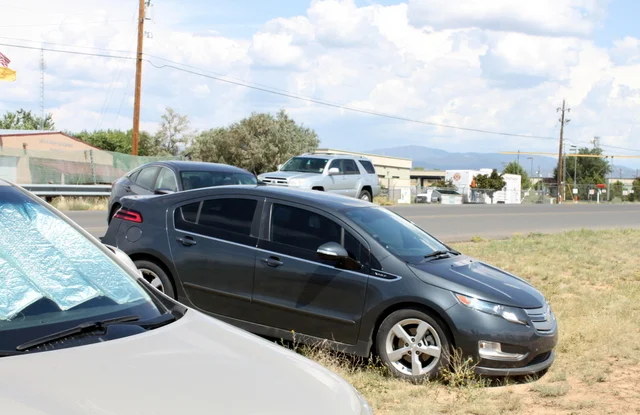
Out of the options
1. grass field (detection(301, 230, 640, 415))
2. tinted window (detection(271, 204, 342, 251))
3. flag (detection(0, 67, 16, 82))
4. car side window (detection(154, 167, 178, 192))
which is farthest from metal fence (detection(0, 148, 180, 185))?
tinted window (detection(271, 204, 342, 251))

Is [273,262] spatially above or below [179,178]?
below

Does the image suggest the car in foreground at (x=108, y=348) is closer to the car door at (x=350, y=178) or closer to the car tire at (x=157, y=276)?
the car tire at (x=157, y=276)

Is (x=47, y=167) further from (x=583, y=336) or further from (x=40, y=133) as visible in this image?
(x=40, y=133)

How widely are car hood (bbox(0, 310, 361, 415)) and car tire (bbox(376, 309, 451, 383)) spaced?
3.13 meters

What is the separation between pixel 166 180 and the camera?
1355cm

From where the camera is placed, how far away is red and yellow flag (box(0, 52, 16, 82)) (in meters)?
42.3

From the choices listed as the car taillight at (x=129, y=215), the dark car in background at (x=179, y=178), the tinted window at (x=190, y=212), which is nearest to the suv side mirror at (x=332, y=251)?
the tinted window at (x=190, y=212)

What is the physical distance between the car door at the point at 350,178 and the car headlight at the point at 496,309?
16.6 meters

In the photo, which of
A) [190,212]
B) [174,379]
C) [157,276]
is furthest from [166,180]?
[174,379]

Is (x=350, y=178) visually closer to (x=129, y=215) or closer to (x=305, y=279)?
(x=129, y=215)

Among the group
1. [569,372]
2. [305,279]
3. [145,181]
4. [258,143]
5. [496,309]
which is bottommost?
[569,372]

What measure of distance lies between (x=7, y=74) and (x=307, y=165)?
2722 centimetres

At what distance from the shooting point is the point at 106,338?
2963 millimetres

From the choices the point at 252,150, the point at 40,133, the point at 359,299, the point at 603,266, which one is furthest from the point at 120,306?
the point at 252,150
